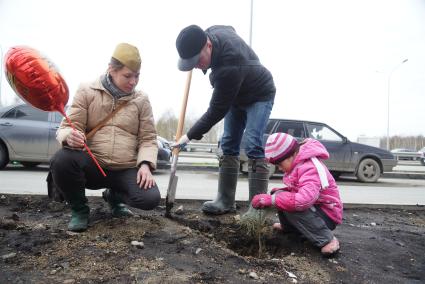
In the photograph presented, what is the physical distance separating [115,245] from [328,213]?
56.7 inches

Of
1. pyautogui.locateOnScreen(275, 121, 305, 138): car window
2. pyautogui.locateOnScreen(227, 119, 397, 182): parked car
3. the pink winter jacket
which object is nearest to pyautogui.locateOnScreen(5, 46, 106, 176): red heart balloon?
the pink winter jacket

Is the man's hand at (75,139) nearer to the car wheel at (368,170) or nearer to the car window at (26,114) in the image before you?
the car window at (26,114)

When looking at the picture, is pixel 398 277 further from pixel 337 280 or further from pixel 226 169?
pixel 226 169

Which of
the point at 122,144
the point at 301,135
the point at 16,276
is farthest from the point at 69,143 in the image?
the point at 301,135

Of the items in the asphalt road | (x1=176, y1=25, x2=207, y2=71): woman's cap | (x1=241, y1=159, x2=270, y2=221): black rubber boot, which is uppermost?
(x1=176, y1=25, x2=207, y2=71): woman's cap

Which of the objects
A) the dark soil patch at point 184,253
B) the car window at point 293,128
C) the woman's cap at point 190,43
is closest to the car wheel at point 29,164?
the car window at point 293,128

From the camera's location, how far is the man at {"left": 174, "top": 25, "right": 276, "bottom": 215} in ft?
9.68

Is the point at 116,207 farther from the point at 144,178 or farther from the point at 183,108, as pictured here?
the point at 183,108

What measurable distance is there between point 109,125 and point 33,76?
61cm

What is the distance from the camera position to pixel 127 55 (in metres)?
2.59

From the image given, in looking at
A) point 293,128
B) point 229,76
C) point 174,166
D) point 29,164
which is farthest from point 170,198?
point 29,164

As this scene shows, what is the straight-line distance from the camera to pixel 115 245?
231 centimetres

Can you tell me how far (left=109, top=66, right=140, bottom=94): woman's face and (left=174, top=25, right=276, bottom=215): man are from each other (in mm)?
426

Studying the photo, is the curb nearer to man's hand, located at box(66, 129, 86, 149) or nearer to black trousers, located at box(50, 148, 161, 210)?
black trousers, located at box(50, 148, 161, 210)
